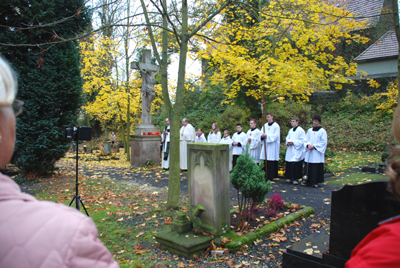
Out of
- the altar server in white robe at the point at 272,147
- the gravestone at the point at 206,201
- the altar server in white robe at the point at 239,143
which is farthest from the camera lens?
the altar server in white robe at the point at 239,143

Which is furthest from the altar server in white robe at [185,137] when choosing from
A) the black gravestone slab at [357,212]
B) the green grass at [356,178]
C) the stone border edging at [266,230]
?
the black gravestone slab at [357,212]

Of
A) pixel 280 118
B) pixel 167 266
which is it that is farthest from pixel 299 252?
pixel 280 118

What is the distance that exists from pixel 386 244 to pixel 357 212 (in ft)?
7.27

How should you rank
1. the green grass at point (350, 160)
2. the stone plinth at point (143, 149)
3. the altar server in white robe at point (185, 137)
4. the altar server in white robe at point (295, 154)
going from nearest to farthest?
the altar server in white robe at point (295, 154) < the green grass at point (350, 160) < the altar server in white robe at point (185, 137) < the stone plinth at point (143, 149)

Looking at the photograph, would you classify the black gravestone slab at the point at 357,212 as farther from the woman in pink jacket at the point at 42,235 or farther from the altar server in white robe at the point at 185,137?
the altar server in white robe at the point at 185,137

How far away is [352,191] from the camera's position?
9.80 feet

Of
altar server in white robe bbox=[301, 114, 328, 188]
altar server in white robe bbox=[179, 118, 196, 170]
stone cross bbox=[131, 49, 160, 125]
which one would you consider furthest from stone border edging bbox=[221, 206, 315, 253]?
stone cross bbox=[131, 49, 160, 125]

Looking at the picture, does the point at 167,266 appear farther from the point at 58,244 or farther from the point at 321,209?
the point at 321,209

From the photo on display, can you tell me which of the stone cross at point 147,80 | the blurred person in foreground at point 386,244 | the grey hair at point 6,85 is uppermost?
the stone cross at point 147,80

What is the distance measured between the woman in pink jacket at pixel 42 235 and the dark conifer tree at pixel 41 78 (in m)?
9.65

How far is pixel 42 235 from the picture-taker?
0.80 m

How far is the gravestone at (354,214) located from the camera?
2.68m

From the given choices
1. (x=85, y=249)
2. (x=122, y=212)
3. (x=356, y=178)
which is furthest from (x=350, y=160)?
(x=85, y=249)

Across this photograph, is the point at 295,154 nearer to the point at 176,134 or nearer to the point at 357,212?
the point at 176,134
